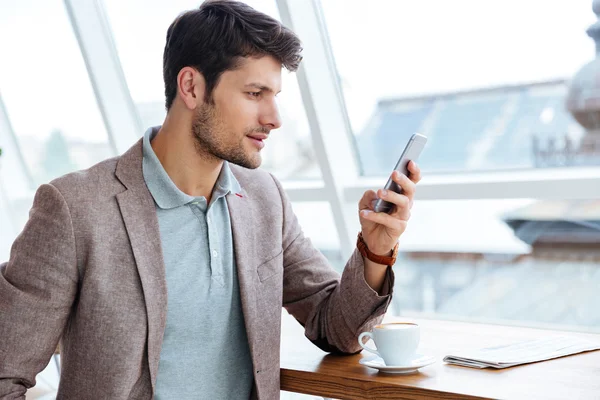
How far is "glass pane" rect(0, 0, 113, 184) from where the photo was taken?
14.1 feet

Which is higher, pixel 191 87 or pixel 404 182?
pixel 191 87

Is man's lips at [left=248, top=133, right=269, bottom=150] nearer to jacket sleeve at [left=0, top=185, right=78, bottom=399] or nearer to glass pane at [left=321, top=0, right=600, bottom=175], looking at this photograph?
jacket sleeve at [left=0, top=185, right=78, bottom=399]

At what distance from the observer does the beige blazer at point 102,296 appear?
1.48 meters

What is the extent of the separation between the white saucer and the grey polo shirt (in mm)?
270

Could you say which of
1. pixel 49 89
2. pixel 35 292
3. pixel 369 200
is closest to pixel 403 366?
pixel 369 200

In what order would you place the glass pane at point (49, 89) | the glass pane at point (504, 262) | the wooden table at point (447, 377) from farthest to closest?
1. the glass pane at point (49, 89)
2. the glass pane at point (504, 262)
3. the wooden table at point (447, 377)

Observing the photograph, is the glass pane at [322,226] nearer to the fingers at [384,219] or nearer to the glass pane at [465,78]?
the glass pane at [465,78]

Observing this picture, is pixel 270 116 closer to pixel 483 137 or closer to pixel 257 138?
pixel 257 138

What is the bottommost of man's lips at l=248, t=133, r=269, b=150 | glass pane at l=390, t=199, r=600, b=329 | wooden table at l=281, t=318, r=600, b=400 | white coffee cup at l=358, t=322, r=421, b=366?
glass pane at l=390, t=199, r=600, b=329

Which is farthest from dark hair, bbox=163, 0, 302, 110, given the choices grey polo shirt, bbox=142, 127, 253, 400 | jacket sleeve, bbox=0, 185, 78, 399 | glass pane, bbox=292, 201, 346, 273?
glass pane, bbox=292, 201, 346, 273

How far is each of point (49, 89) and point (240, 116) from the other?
3.08 metres

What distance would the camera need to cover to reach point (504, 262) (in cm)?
312

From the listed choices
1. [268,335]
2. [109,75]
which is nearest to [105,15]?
[109,75]

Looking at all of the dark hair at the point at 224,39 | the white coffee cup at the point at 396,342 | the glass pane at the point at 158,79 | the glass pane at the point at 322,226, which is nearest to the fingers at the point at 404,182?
the white coffee cup at the point at 396,342
